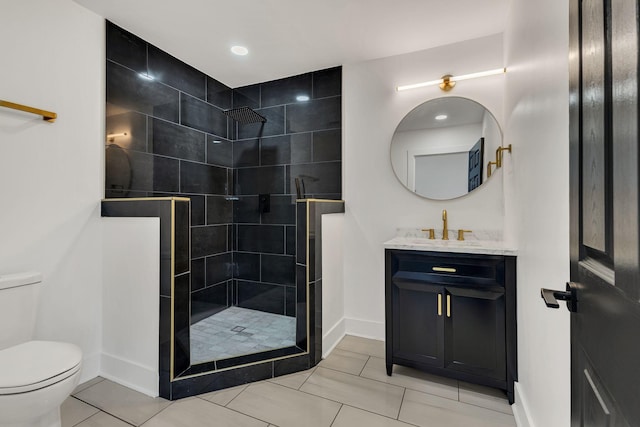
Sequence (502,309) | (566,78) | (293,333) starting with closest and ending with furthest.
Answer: (566,78) → (502,309) → (293,333)

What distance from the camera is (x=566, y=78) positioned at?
3.17 ft

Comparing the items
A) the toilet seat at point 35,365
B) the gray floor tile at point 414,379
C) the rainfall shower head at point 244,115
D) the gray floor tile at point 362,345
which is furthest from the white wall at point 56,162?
the gray floor tile at point 414,379

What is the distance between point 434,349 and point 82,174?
2.65 meters

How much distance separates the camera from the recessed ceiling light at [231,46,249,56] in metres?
2.48

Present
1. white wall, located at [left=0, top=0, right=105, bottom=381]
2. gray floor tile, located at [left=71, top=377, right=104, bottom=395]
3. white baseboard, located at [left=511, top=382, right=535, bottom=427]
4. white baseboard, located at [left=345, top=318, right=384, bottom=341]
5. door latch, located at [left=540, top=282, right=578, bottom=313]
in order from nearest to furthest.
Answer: door latch, located at [left=540, top=282, right=578, bottom=313], white baseboard, located at [left=511, top=382, right=535, bottom=427], white wall, located at [left=0, top=0, right=105, bottom=381], gray floor tile, located at [left=71, top=377, right=104, bottom=395], white baseboard, located at [left=345, top=318, right=384, bottom=341]

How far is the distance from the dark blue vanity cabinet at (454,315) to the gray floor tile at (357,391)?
19 cm

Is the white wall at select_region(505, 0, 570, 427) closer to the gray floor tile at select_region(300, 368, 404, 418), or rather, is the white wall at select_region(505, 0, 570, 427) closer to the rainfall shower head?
the gray floor tile at select_region(300, 368, 404, 418)

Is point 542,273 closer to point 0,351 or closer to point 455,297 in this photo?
point 455,297

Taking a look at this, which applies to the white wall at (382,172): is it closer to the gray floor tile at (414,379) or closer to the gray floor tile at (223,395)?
the gray floor tile at (414,379)

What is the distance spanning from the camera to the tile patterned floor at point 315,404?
5.23ft

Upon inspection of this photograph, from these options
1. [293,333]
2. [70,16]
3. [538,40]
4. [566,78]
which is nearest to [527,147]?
[538,40]

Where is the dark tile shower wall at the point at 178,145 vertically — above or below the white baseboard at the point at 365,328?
above

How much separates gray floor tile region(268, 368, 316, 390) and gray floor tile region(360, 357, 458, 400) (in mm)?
402

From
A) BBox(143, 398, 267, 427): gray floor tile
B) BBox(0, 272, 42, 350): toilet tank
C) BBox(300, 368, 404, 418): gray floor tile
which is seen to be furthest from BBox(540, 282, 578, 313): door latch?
BBox(0, 272, 42, 350): toilet tank
